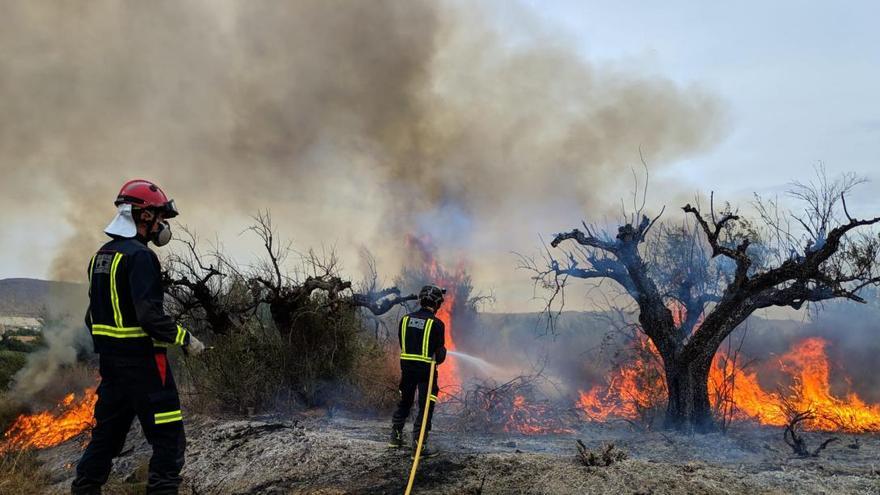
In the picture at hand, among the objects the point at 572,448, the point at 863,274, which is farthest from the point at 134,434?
the point at 863,274

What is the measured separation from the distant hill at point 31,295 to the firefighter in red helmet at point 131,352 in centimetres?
1784

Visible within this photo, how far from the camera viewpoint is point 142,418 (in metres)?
4.05

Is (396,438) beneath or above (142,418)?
beneath

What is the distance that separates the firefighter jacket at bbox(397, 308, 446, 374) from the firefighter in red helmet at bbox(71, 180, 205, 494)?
3269 mm

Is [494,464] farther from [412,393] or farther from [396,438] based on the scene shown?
[396,438]

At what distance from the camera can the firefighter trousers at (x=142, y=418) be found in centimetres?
397

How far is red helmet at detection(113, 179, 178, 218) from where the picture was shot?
4371 millimetres

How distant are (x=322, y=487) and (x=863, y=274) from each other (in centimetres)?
900

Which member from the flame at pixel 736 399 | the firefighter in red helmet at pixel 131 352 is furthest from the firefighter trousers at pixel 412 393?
the flame at pixel 736 399

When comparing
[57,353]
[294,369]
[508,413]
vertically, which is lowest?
[508,413]

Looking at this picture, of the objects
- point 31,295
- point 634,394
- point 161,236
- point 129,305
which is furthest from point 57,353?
point 31,295

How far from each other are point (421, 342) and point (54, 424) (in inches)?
437

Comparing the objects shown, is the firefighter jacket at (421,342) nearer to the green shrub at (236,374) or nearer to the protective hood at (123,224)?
the protective hood at (123,224)

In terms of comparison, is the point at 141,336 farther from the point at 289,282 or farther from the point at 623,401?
the point at 623,401
